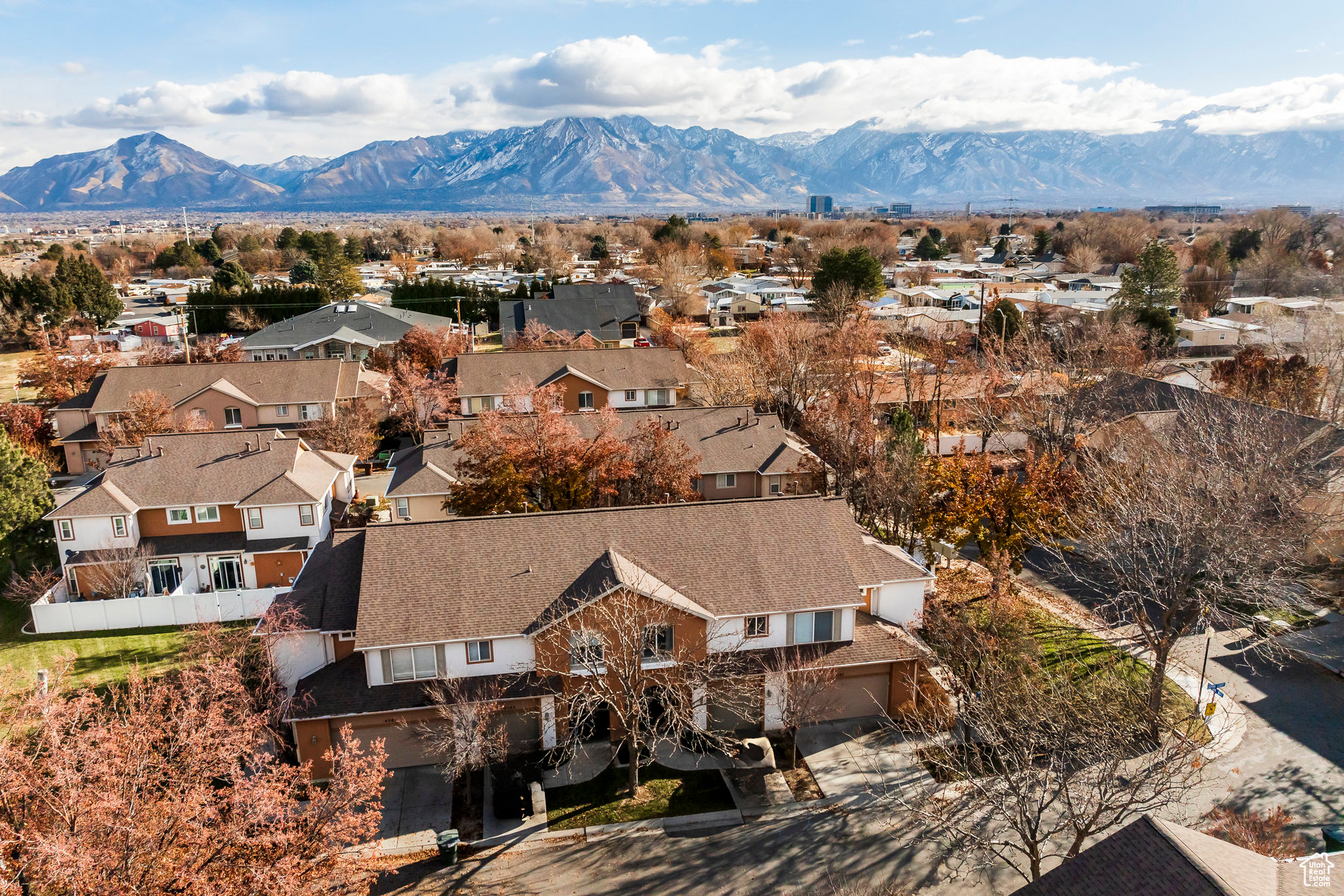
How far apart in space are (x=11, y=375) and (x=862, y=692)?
9021 cm

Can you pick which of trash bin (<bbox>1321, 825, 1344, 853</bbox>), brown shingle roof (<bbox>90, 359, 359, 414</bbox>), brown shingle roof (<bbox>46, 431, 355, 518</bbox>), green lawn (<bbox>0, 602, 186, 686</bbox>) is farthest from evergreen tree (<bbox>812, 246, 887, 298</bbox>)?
green lawn (<bbox>0, 602, 186, 686</bbox>)

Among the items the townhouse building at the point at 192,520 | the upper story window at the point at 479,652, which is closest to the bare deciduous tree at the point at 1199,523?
the upper story window at the point at 479,652

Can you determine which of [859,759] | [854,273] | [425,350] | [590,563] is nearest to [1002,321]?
[854,273]

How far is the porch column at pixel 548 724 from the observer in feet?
86.1

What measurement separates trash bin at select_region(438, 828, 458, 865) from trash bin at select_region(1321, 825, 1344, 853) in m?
23.0

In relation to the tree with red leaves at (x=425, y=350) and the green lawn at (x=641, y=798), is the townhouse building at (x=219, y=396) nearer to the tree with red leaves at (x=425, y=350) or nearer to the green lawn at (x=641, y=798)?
the tree with red leaves at (x=425, y=350)

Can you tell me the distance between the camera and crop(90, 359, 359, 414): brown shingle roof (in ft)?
187

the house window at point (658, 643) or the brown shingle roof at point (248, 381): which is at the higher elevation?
the brown shingle roof at point (248, 381)

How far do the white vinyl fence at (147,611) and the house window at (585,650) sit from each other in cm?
1702

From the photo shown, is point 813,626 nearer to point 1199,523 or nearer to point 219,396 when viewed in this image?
point 1199,523

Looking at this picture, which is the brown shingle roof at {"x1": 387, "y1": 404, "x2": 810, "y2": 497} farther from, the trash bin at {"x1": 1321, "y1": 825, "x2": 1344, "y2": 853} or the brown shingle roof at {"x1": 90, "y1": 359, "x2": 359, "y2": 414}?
the trash bin at {"x1": 1321, "y1": 825, "x2": 1344, "y2": 853}

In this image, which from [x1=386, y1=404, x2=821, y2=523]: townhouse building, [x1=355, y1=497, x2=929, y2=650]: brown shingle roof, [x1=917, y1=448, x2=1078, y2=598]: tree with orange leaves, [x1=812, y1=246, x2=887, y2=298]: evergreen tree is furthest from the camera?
[x1=812, y1=246, x2=887, y2=298]: evergreen tree

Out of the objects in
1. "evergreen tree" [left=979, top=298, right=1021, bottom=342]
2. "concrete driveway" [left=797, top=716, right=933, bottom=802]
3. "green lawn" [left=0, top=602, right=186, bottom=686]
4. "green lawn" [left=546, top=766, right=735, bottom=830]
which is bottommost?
"green lawn" [left=546, top=766, right=735, bottom=830]

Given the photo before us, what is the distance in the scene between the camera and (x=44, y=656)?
33.5m
